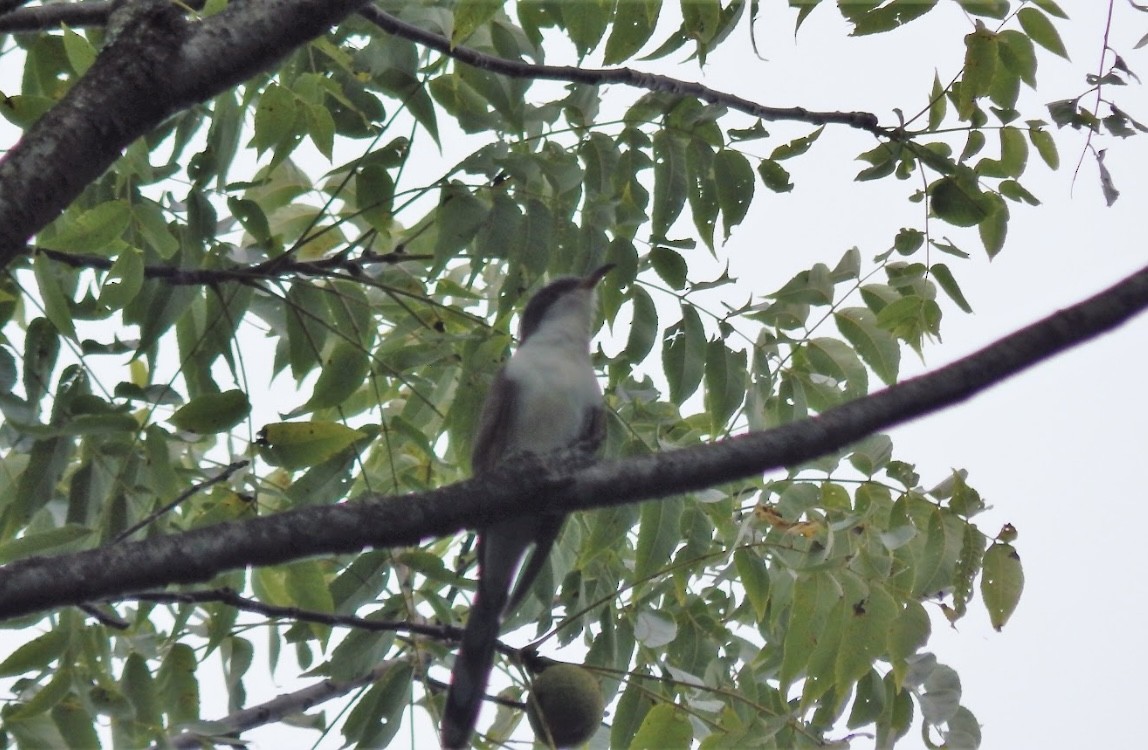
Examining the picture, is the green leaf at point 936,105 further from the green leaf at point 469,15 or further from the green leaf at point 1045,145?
the green leaf at point 469,15

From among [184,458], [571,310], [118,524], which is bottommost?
[118,524]

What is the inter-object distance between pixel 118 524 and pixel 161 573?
3.27 feet

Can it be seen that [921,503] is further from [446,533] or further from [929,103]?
[446,533]

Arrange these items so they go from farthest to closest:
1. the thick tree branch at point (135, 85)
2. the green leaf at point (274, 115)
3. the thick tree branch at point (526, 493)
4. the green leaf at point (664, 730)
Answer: the green leaf at point (664, 730) → the green leaf at point (274, 115) → the thick tree branch at point (135, 85) → the thick tree branch at point (526, 493)

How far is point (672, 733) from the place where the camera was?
366 cm

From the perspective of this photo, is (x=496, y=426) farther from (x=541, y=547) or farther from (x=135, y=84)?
(x=135, y=84)

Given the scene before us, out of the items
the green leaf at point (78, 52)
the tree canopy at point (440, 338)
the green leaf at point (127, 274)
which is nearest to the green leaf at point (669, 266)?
the tree canopy at point (440, 338)

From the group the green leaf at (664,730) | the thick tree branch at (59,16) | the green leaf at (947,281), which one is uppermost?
the thick tree branch at (59,16)

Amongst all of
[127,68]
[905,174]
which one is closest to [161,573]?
[127,68]

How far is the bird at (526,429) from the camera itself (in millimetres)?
4035

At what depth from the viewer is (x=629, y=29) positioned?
12.4 ft

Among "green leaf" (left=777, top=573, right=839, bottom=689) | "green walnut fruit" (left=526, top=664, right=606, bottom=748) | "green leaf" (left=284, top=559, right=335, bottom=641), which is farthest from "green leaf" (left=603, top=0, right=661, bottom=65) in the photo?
"green walnut fruit" (left=526, top=664, right=606, bottom=748)

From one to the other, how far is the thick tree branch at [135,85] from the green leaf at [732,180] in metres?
1.47

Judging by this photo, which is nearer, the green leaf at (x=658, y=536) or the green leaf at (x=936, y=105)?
the green leaf at (x=658, y=536)
